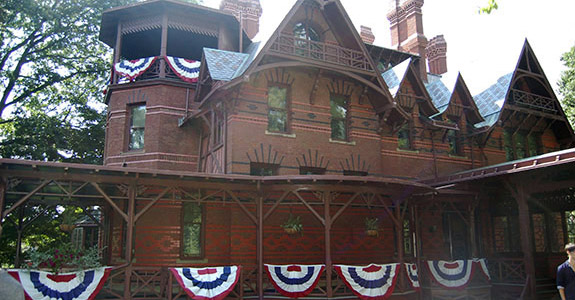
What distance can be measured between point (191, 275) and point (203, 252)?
11.8ft

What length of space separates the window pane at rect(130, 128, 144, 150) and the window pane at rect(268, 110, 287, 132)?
5.50 metres

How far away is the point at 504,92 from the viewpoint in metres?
20.6

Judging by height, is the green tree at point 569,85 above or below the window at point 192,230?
above

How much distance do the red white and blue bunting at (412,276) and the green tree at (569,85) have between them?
22429 millimetres

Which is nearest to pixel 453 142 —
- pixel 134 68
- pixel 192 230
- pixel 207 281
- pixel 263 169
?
pixel 263 169

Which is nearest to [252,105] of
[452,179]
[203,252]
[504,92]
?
[203,252]

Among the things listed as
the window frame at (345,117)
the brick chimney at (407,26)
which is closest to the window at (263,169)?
the window frame at (345,117)

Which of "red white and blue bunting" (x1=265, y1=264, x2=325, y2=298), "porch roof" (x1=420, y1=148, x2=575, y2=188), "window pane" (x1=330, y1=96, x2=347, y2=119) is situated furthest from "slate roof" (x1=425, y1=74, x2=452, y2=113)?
"red white and blue bunting" (x1=265, y1=264, x2=325, y2=298)

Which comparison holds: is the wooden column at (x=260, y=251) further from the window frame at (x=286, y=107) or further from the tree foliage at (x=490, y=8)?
the tree foliage at (x=490, y=8)

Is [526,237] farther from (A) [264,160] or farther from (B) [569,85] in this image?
(B) [569,85]

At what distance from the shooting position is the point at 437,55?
94.8 ft

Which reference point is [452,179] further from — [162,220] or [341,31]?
[162,220]

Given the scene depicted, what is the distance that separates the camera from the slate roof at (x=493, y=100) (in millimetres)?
20559

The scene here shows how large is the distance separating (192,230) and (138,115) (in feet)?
19.0
